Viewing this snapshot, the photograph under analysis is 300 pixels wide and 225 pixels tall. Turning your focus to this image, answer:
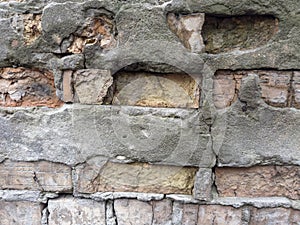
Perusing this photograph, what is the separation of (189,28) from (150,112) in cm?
36

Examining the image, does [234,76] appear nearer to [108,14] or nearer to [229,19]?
[229,19]

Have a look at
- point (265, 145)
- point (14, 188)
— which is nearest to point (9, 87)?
point (14, 188)

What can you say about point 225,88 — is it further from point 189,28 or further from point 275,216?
point 275,216

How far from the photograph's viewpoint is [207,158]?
3.56 feet

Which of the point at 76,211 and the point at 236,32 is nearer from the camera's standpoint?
the point at 236,32

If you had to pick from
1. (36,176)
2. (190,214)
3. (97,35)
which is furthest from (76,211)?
(97,35)

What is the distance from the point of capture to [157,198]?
1.14m

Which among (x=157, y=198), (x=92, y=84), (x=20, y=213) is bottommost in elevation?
(x=20, y=213)

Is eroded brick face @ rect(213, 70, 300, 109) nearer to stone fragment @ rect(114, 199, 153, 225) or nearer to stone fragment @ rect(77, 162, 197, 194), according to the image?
stone fragment @ rect(77, 162, 197, 194)

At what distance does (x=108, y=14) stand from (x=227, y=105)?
582 millimetres

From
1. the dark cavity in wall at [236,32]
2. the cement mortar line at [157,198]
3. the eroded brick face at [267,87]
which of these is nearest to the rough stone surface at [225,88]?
the eroded brick face at [267,87]

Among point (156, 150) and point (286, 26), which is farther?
point (156, 150)

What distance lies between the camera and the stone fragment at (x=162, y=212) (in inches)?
45.5

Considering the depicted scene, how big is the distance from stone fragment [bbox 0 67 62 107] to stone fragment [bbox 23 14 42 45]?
13 cm
